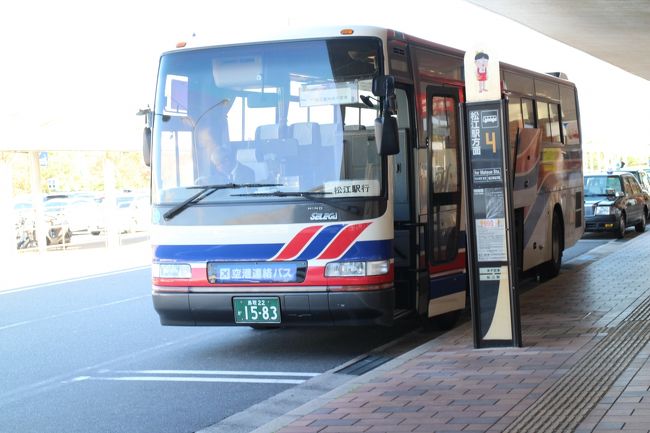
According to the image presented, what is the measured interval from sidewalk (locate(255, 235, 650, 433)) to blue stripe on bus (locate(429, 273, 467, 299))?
0.42 m

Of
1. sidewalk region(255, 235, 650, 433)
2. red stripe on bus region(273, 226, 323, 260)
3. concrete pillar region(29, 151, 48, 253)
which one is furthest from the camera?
concrete pillar region(29, 151, 48, 253)

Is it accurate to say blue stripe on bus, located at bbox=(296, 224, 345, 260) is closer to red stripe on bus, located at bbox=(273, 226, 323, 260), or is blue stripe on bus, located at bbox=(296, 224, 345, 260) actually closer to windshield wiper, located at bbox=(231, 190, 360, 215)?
red stripe on bus, located at bbox=(273, 226, 323, 260)

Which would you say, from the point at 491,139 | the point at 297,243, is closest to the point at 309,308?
the point at 297,243

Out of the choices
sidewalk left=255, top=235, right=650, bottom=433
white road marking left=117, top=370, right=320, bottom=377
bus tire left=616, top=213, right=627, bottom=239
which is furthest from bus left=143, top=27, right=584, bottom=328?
bus tire left=616, top=213, right=627, bottom=239

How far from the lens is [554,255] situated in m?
15.6

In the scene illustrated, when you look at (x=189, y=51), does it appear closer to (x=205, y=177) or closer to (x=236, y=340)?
(x=205, y=177)

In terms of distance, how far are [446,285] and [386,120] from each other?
249 centimetres

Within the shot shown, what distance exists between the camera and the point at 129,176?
54531mm

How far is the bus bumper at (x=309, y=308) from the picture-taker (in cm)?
917

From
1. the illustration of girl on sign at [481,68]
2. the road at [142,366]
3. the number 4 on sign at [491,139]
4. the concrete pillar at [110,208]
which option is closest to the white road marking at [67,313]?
the road at [142,366]

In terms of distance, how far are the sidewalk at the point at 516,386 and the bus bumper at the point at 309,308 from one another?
1.81 ft

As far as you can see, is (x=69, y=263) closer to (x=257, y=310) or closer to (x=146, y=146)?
(x=146, y=146)

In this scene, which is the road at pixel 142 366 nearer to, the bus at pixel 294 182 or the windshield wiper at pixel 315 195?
the bus at pixel 294 182

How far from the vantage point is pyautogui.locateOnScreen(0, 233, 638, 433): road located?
7.72 m
